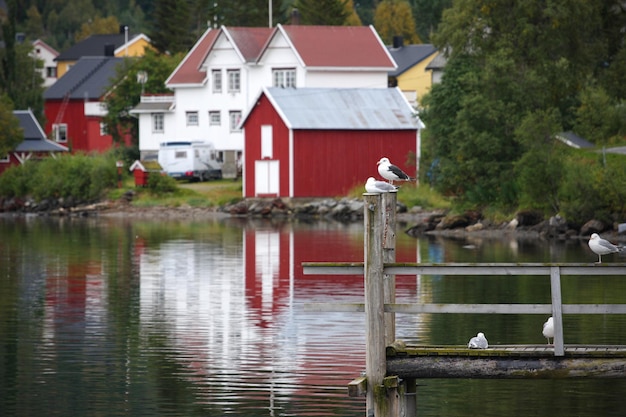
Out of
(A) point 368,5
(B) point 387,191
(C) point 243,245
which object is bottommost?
(C) point 243,245

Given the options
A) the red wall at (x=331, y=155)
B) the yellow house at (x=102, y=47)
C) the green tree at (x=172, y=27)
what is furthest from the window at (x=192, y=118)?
the yellow house at (x=102, y=47)

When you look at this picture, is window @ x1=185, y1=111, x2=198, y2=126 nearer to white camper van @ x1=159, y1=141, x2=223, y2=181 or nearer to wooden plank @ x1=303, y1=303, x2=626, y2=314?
white camper van @ x1=159, y1=141, x2=223, y2=181

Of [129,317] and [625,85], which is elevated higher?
[625,85]

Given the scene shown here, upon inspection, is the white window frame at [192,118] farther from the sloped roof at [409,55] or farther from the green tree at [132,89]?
the sloped roof at [409,55]

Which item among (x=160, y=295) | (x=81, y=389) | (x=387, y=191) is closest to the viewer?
(x=387, y=191)

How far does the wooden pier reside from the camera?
15281 mm

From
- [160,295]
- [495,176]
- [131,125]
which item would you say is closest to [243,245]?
[495,176]

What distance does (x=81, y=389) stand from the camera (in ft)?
67.2

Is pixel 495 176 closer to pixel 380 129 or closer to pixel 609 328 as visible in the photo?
pixel 380 129

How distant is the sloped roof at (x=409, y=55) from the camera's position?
94.0m

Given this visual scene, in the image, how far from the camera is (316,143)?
66.4 metres

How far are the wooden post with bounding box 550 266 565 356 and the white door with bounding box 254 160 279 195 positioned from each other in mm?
51847

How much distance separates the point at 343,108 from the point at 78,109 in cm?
3124

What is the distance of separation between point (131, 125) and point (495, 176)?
115 ft
